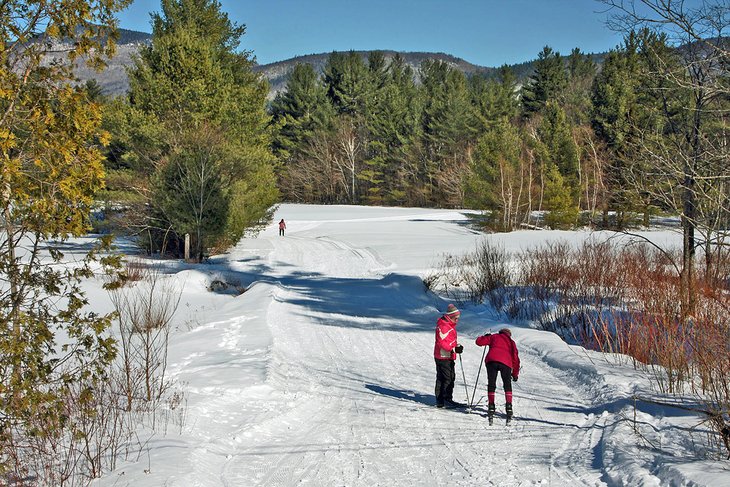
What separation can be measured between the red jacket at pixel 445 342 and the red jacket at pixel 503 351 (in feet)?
1.97

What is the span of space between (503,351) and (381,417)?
207cm

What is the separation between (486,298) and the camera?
19172mm

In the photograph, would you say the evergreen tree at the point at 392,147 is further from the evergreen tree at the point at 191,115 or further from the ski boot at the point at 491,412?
the ski boot at the point at 491,412

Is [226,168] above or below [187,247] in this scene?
above

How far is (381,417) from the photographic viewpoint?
820cm

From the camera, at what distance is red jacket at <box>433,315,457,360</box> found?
9.24 meters

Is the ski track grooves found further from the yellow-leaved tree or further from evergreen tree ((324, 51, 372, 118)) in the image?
evergreen tree ((324, 51, 372, 118))

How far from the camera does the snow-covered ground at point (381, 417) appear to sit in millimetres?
6035

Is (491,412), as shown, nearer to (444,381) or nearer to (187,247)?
(444,381)

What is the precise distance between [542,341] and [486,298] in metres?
6.64

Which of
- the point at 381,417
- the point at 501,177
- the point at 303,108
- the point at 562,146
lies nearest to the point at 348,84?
the point at 303,108

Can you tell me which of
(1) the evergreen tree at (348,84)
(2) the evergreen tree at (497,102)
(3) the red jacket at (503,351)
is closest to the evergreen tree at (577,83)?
(2) the evergreen tree at (497,102)

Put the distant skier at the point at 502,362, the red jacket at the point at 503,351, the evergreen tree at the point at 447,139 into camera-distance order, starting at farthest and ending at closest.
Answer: the evergreen tree at the point at 447,139 < the red jacket at the point at 503,351 < the distant skier at the point at 502,362

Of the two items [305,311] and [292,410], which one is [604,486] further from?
[305,311]
